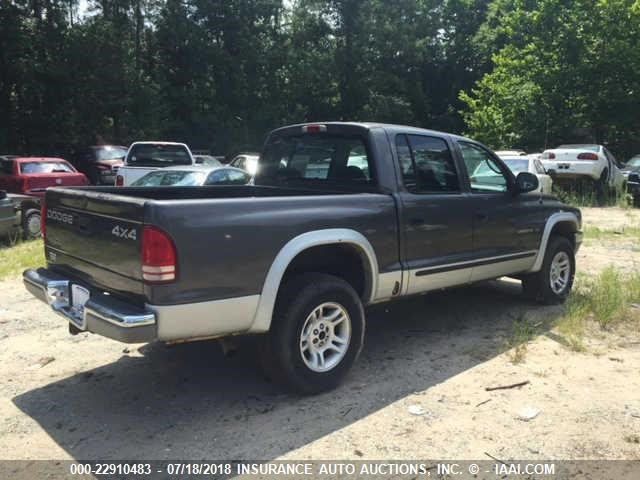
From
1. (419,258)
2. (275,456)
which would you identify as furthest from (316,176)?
(275,456)

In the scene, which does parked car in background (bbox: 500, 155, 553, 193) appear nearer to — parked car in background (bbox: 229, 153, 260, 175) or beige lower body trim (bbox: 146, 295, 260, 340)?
parked car in background (bbox: 229, 153, 260, 175)

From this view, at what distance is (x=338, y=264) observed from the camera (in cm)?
445

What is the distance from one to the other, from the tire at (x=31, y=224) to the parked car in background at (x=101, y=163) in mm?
6967

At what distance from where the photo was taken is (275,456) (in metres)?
3.24

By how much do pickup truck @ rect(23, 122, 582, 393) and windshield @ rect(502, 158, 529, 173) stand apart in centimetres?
794

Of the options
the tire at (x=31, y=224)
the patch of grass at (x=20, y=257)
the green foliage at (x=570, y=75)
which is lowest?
the patch of grass at (x=20, y=257)

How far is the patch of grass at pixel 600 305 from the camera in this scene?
530 cm

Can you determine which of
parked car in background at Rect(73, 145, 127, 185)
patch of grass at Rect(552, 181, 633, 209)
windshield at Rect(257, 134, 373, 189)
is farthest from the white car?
windshield at Rect(257, 134, 373, 189)

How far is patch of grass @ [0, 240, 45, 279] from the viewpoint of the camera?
314 inches

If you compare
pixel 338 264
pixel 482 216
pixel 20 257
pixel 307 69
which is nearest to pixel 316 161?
pixel 338 264

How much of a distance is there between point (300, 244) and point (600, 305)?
11.9ft

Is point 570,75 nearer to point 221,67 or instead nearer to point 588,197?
point 588,197

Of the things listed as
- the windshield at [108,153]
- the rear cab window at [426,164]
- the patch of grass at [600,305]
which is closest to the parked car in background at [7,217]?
the rear cab window at [426,164]

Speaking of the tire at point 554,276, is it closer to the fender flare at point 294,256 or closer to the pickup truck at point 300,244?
the pickup truck at point 300,244
